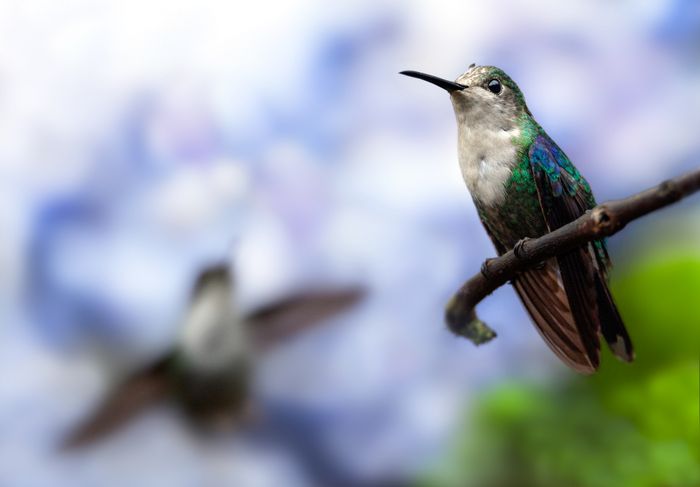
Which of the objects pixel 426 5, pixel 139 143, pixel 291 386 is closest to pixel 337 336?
pixel 291 386

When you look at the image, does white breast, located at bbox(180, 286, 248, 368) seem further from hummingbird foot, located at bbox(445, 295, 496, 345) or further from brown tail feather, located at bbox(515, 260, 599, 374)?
brown tail feather, located at bbox(515, 260, 599, 374)

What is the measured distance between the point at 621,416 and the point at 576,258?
532mm

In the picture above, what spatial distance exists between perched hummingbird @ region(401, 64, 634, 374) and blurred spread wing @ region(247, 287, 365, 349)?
0.45 m

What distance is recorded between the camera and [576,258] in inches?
69.2

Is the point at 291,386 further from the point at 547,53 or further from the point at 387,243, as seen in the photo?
the point at 547,53

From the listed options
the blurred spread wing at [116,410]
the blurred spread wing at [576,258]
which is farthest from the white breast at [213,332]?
the blurred spread wing at [576,258]

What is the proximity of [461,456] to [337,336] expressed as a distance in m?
0.44

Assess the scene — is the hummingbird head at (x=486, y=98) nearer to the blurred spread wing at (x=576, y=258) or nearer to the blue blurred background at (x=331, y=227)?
the blurred spread wing at (x=576, y=258)

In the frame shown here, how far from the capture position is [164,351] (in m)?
2.10

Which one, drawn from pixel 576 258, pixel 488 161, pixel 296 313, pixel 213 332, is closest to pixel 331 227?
pixel 296 313

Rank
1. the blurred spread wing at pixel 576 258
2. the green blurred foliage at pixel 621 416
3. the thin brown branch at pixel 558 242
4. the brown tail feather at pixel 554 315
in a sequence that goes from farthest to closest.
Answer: the green blurred foliage at pixel 621 416 → the brown tail feather at pixel 554 315 → the blurred spread wing at pixel 576 258 → the thin brown branch at pixel 558 242

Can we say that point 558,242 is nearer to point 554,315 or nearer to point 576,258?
point 576,258

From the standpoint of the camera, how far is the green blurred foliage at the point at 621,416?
2.02m

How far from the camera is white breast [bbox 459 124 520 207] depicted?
1.75 m
